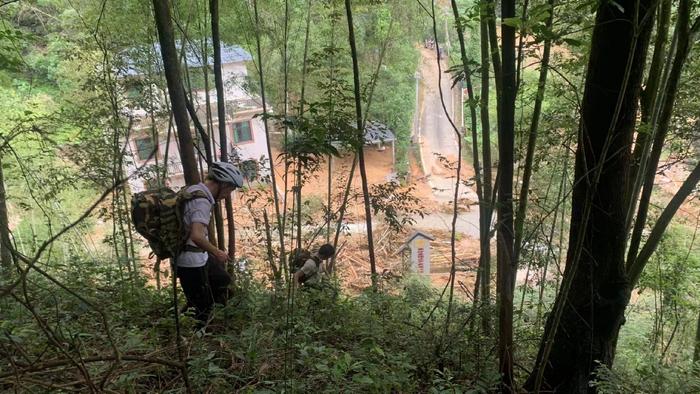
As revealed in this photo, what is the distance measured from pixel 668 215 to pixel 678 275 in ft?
8.12

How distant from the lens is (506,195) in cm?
224

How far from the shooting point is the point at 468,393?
2051 millimetres

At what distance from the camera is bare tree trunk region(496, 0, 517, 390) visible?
2023mm

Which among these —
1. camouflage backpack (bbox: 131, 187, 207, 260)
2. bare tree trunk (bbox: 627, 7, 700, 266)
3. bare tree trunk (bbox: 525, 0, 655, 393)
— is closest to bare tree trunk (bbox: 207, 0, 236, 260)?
camouflage backpack (bbox: 131, 187, 207, 260)

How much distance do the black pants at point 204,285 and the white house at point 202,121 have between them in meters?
1.85

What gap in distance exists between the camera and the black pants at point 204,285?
8.23 ft

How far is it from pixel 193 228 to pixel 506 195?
167 cm

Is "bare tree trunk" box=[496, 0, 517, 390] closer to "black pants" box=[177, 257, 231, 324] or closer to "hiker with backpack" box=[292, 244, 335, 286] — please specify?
"black pants" box=[177, 257, 231, 324]

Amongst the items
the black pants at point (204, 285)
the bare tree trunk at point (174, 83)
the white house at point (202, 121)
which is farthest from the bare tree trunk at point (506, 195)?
the white house at point (202, 121)

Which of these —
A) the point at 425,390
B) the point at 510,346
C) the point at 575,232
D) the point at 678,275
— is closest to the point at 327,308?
the point at 425,390

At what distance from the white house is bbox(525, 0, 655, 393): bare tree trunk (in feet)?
10.4

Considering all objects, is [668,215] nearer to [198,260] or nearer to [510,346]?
[510,346]

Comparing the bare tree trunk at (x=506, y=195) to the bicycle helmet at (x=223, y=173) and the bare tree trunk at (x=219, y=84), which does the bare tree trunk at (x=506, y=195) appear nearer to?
the bicycle helmet at (x=223, y=173)

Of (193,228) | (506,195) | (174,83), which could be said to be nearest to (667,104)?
(506,195)
